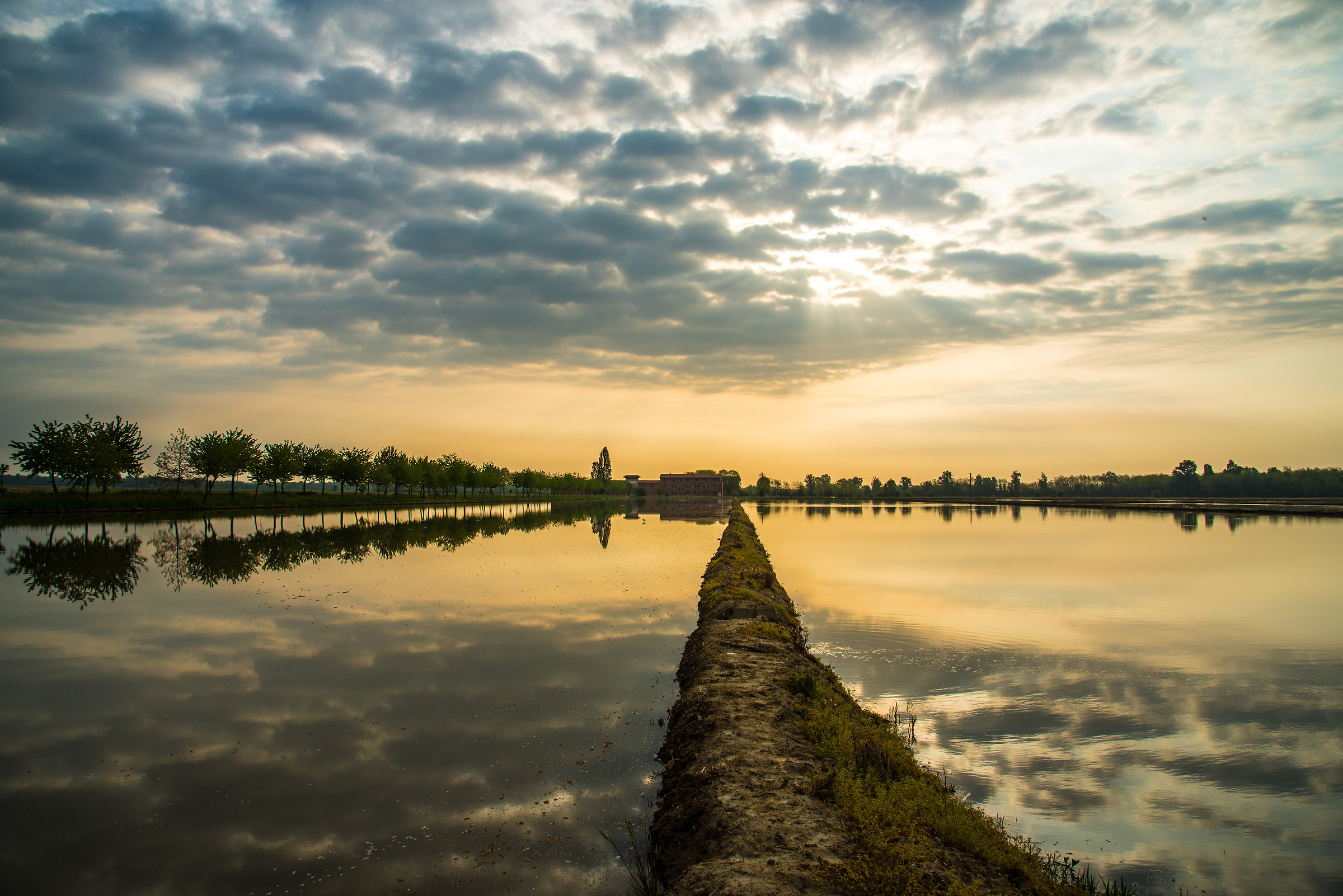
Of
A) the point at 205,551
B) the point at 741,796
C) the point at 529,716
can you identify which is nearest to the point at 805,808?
the point at 741,796

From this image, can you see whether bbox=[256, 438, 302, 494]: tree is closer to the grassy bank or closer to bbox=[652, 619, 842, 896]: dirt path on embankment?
the grassy bank

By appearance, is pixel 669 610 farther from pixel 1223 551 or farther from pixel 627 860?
pixel 1223 551

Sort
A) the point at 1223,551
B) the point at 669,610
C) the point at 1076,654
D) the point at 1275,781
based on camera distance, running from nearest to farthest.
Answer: the point at 1275,781
the point at 1076,654
the point at 669,610
the point at 1223,551

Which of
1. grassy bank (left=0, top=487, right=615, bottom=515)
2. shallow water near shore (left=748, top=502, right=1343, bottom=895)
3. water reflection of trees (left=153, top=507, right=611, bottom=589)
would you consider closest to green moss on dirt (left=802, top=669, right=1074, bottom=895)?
shallow water near shore (left=748, top=502, right=1343, bottom=895)

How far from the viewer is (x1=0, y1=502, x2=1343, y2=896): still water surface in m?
6.77

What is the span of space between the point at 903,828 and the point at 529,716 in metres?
6.18

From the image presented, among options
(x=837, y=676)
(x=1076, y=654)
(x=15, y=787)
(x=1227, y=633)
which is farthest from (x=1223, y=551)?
(x=15, y=787)

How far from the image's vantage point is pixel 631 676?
1297cm

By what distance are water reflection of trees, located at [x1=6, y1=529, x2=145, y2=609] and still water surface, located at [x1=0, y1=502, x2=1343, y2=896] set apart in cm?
28

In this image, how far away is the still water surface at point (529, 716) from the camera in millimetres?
6773

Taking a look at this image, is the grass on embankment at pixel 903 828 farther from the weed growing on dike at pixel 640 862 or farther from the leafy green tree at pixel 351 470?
the leafy green tree at pixel 351 470

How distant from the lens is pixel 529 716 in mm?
10469

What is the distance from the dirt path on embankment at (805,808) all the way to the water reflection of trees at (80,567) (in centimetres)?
2020

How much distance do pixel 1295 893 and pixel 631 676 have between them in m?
9.49
